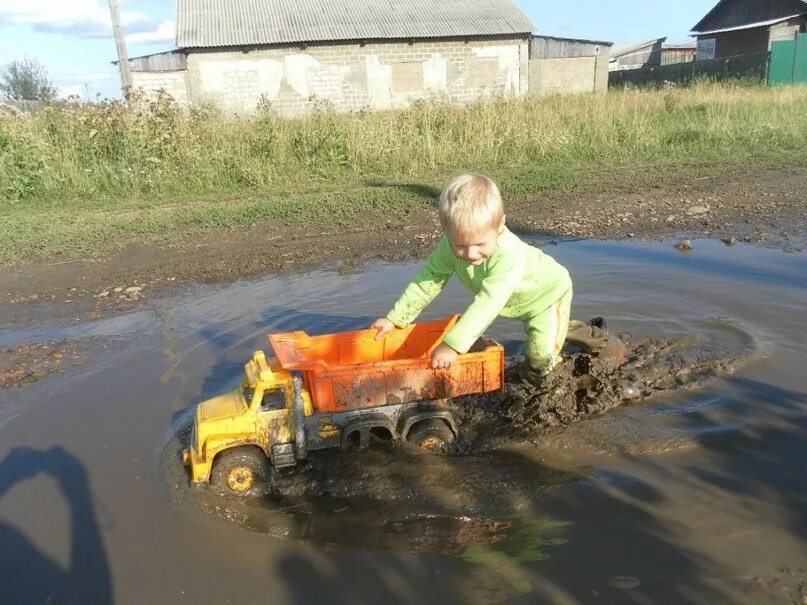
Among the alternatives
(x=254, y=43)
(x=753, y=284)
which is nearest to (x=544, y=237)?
(x=753, y=284)

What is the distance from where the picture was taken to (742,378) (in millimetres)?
4566

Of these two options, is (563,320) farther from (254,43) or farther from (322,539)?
(254,43)

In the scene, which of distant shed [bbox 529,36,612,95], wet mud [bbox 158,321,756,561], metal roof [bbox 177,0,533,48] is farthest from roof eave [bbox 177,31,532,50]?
wet mud [bbox 158,321,756,561]

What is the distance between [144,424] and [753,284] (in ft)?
18.2

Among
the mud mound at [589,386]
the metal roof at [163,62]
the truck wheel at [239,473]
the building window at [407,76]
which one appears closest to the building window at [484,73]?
the building window at [407,76]

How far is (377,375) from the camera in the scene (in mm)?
3738

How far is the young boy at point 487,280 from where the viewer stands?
3441mm

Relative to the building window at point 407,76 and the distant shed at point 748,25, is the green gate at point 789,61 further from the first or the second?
the building window at point 407,76

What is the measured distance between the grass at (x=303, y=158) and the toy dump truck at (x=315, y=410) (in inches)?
234

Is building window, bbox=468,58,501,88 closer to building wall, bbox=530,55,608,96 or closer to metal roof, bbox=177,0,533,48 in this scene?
metal roof, bbox=177,0,533,48

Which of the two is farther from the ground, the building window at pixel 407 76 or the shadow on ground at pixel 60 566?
the building window at pixel 407 76

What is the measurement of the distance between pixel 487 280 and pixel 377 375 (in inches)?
32.8

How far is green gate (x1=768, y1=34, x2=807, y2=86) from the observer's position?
83.7 feet

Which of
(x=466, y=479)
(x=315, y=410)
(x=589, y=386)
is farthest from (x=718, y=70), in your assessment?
(x=315, y=410)
